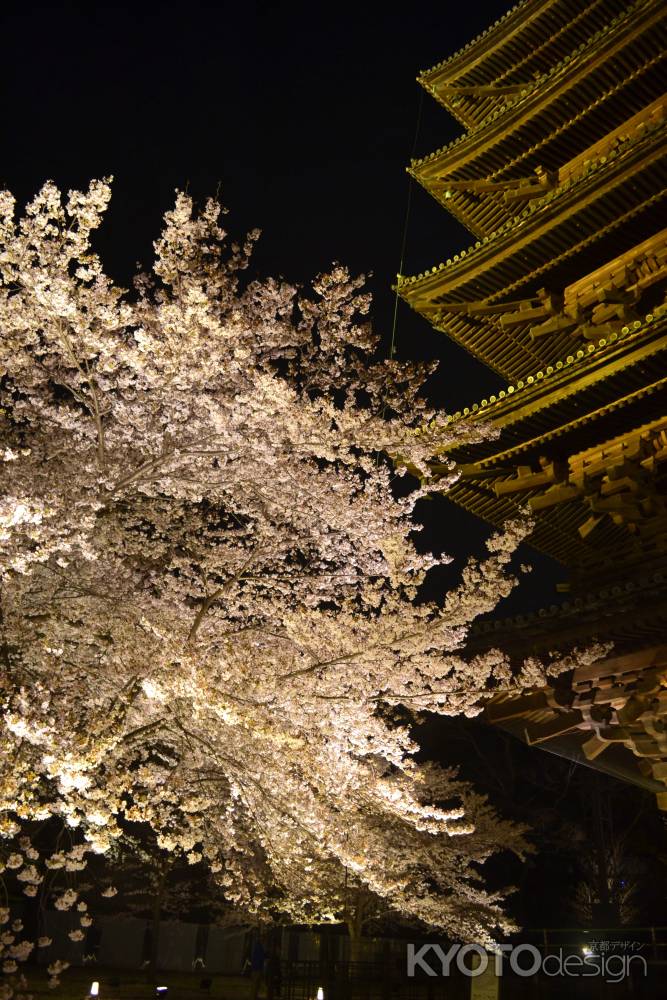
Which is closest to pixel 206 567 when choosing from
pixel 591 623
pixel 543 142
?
pixel 591 623

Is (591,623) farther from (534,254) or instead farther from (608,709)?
(534,254)

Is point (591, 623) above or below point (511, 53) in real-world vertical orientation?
below

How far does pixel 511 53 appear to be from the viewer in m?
12.9

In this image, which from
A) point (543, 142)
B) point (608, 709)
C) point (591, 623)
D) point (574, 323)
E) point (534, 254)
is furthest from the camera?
point (543, 142)

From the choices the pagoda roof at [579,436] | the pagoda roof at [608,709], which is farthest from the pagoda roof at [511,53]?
the pagoda roof at [608,709]

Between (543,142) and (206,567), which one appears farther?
(543,142)

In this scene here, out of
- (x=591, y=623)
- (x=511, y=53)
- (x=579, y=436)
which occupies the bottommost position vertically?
(x=591, y=623)

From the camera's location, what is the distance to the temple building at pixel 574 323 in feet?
26.9

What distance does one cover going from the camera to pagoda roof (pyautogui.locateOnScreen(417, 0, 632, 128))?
12133 mm

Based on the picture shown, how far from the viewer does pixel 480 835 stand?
634 inches

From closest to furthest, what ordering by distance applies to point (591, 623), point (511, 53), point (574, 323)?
point (591, 623) → point (574, 323) → point (511, 53)

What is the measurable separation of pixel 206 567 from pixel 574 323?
20.1 feet

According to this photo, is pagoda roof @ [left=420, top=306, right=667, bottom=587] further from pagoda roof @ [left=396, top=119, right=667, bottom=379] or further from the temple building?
pagoda roof @ [left=396, top=119, right=667, bottom=379]

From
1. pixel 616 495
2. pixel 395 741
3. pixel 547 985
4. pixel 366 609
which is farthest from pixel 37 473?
pixel 547 985
